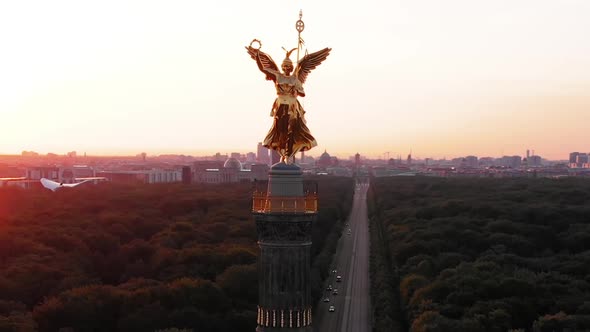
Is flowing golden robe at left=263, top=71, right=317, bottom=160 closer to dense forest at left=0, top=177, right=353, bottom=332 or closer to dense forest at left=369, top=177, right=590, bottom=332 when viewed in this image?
dense forest at left=0, top=177, right=353, bottom=332

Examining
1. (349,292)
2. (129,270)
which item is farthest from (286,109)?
(349,292)

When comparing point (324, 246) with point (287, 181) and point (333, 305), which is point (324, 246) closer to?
point (333, 305)

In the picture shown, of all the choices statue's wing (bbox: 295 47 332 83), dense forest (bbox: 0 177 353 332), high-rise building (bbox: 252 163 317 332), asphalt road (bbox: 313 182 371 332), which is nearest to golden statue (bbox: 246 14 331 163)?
statue's wing (bbox: 295 47 332 83)

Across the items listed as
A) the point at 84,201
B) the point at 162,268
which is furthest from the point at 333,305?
the point at 84,201

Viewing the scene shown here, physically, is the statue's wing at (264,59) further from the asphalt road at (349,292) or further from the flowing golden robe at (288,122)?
the asphalt road at (349,292)

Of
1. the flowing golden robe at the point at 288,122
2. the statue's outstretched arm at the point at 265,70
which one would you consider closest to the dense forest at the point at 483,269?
the flowing golden robe at the point at 288,122

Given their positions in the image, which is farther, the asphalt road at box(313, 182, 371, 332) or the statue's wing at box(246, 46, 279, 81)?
the asphalt road at box(313, 182, 371, 332)
